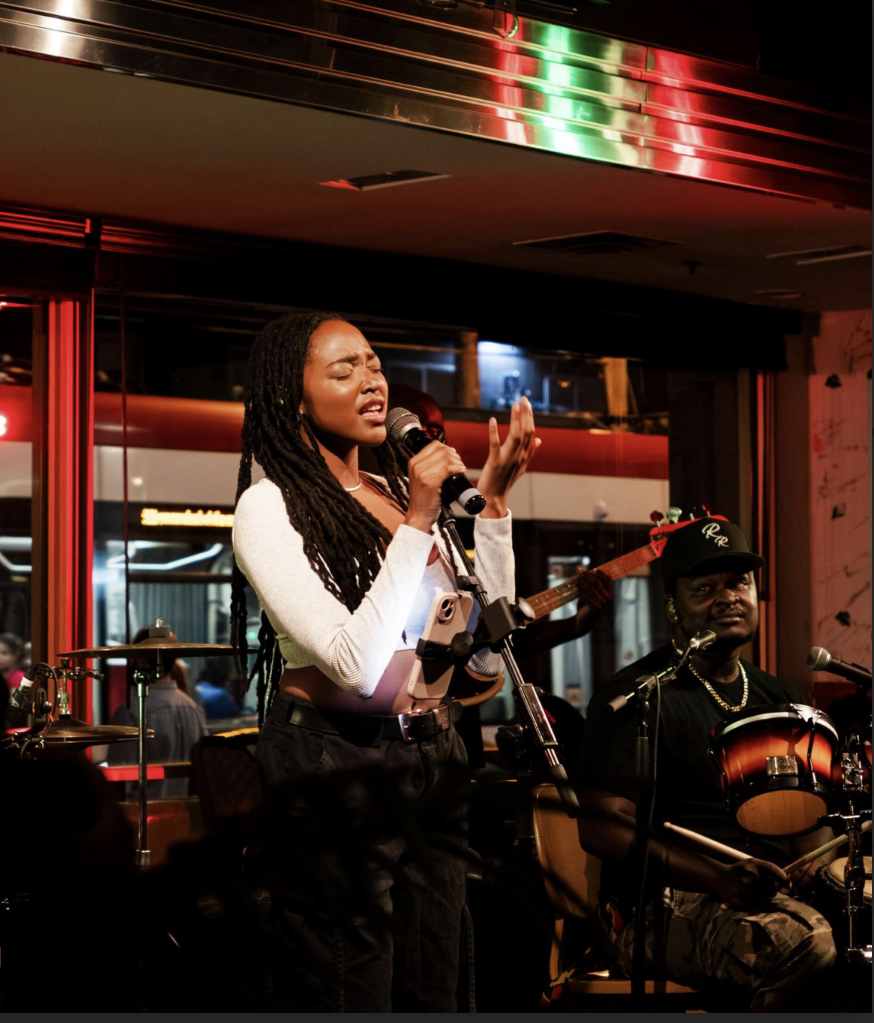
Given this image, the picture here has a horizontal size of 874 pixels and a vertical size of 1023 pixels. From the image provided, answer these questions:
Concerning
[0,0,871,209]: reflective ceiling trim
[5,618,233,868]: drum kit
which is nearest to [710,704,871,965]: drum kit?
[5,618,233,868]: drum kit

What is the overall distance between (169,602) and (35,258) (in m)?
3.00

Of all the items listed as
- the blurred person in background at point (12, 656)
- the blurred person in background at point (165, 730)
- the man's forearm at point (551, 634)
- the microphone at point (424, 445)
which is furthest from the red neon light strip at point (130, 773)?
the microphone at point (424, 445)

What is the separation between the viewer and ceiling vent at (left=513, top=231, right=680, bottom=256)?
5.57m

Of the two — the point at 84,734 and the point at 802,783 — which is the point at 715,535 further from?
the point at 84,734

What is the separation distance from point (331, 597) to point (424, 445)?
1.06 ft

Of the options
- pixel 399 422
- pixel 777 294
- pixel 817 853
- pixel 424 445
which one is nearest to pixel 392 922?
pixel 424 445

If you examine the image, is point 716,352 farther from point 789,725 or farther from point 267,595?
point 267,595

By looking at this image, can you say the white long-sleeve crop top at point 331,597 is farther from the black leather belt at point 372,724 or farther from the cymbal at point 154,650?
the cymbal at point 154,650

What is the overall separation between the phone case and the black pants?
8cm

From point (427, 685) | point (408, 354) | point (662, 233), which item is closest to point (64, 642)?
point (408, 354)

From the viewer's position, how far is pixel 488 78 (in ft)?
13.7

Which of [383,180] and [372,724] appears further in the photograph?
[383,180]

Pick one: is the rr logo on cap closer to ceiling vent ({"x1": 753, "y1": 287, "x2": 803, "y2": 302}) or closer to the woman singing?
the woman singing

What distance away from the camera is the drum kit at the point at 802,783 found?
2980 millimetres
